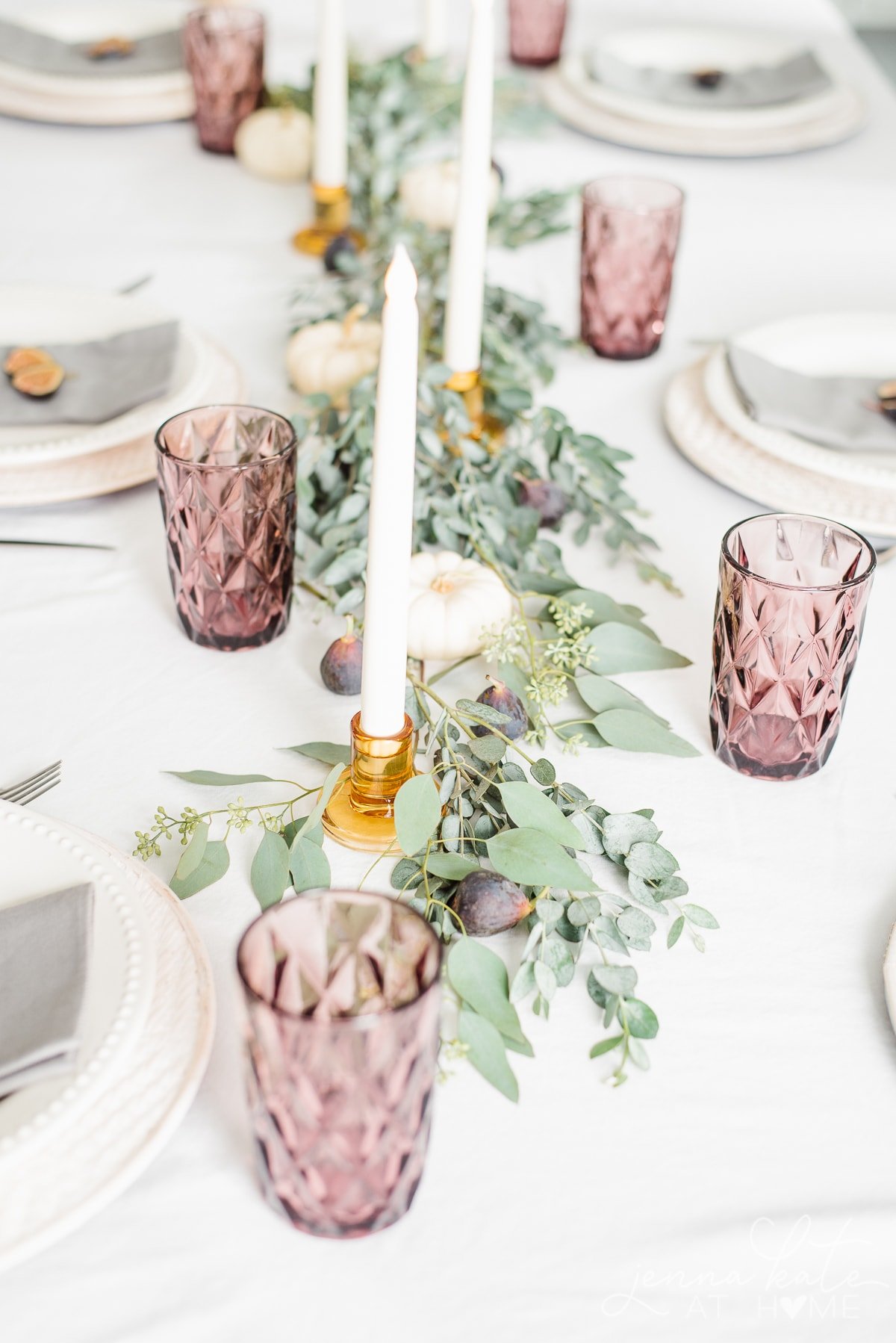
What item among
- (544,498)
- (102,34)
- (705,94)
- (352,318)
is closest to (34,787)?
(544,498)

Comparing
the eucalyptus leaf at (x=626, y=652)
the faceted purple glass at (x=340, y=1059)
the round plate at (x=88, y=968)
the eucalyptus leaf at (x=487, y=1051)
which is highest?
the faceted purple glass at (x=340, y=1059)

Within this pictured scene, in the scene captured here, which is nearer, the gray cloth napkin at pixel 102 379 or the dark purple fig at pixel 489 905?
the dark purple fig at pixel 489 905

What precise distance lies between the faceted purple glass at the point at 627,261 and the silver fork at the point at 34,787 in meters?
0.77

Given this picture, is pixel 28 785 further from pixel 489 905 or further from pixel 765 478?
pixel 765 478

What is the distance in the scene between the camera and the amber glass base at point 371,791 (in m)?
0.72

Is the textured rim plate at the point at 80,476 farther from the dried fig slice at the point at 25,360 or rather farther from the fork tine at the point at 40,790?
the fork tine at the point at 40,790

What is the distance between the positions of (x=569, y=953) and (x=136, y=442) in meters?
0.65

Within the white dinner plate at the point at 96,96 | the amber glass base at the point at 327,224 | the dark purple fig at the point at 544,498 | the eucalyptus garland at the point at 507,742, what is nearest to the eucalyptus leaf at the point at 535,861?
the eucalyptus garland at the point at 507,742

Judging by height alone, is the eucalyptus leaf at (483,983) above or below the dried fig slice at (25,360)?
above

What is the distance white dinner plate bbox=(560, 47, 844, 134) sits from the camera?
1831 millimetres

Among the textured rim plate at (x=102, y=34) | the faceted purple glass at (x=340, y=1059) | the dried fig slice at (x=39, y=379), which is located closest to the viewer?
the faceted purple glass at (x=340, y=1059)

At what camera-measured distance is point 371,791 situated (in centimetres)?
73

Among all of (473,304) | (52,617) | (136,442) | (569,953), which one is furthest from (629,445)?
(569,953)

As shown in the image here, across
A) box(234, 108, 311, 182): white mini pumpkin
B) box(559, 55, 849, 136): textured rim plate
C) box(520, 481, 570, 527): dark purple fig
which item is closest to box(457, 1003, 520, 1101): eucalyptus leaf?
box(520, 481, 570, 527): dark purple fig
